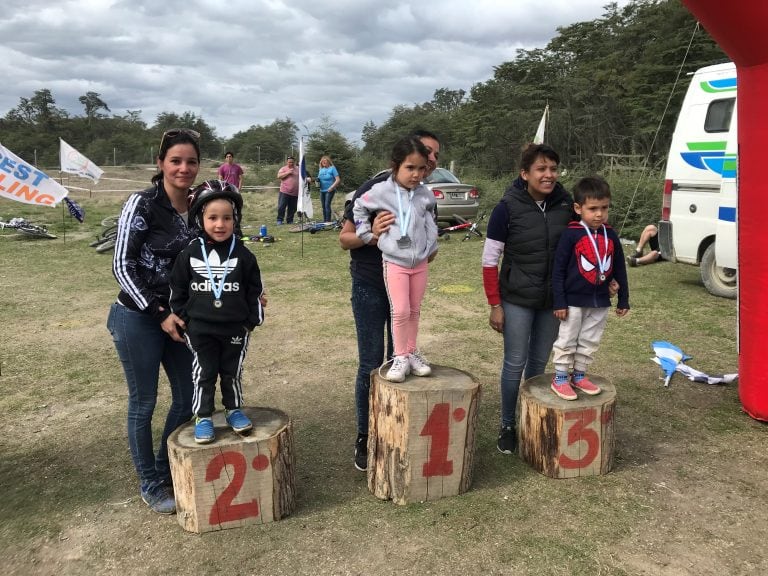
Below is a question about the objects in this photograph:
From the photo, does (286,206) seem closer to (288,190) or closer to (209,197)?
(288,190)

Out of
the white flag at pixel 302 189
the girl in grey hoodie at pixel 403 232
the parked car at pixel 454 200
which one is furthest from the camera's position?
the parked car at pixel 454 200

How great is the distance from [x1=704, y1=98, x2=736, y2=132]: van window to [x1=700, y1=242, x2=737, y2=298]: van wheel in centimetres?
141

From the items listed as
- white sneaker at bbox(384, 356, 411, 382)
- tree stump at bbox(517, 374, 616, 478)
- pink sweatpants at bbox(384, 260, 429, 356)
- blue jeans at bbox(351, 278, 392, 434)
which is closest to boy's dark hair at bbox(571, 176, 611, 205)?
pink sweatpants at bbox(384, 260, 429, 356)

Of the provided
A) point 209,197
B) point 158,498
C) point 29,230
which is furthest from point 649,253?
point 29,230

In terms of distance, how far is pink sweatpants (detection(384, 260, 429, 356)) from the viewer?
3012 mm

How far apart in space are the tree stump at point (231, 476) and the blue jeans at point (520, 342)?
4.63 feet

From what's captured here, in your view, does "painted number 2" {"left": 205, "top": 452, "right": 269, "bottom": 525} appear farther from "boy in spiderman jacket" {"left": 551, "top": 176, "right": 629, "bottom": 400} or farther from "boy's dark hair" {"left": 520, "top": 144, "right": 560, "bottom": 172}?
"boy's dark hair" {"left": 520, "top": 144, "right": 560, "bottom": 172}

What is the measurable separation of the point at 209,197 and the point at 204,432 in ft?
3.62

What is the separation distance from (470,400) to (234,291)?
52.2 inches

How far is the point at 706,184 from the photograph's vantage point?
7105 millimetres

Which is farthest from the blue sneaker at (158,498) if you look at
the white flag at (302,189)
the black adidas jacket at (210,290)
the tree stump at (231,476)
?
the white flag at (302,189)

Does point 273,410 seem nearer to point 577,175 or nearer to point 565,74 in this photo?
point 577,175

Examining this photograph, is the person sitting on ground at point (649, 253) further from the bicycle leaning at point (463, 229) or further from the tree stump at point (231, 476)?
the tree stump at point (231, 476)

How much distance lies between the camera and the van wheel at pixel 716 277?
24.2 ft
